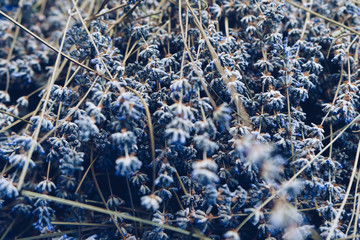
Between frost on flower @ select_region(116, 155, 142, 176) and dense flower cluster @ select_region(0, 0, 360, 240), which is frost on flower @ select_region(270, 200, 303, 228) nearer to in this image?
dense flower cluster @ select_region(0, 0, 360, 240)

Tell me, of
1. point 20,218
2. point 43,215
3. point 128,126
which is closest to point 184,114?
point 128,126

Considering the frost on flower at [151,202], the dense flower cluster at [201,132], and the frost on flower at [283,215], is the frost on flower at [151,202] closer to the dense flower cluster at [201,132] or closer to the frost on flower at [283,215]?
the dense flower cluster at [201,132]

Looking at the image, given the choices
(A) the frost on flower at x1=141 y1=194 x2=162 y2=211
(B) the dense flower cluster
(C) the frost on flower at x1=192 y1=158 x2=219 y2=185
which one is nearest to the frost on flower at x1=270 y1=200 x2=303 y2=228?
(B) the dense flower cluster

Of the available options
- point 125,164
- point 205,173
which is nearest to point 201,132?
point 205,173

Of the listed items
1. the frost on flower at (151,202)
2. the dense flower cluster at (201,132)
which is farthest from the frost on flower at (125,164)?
the frost on flower at (151,202)

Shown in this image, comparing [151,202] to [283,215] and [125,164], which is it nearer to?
[125,164]

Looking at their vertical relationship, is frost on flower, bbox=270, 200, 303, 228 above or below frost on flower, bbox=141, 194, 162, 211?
above

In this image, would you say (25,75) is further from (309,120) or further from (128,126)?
(309,120)

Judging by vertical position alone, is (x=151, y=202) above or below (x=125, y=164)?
below
